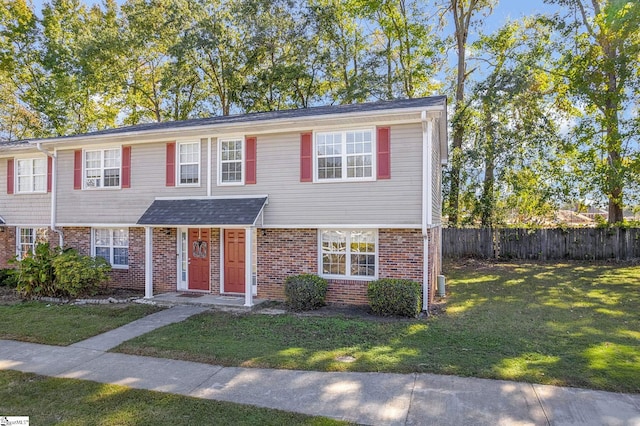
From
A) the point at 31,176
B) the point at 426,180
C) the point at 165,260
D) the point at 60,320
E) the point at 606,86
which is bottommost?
the point at 60,320

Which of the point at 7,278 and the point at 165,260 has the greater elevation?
the point at 165,260

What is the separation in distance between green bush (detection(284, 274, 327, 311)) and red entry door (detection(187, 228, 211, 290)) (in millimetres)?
3296

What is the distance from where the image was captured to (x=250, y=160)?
11414mm

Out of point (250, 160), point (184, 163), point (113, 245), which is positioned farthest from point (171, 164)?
point (113, 245)

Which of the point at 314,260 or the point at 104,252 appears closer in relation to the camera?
the point at 314,260

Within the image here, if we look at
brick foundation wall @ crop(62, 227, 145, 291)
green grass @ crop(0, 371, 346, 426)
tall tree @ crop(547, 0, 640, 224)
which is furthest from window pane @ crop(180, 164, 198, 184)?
tall tree @ crop(547, 0, 640, 224)

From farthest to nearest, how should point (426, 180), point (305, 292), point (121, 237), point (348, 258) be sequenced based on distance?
1. point (121, 237)
2. point (348, 258)
3. point (305, 292)
4. point (426, 180)

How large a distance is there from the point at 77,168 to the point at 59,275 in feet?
12.9

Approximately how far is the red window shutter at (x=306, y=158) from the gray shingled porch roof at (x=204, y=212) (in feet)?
4.44

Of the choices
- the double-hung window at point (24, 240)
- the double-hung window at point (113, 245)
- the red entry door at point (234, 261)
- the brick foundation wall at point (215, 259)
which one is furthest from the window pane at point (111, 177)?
the double-hung window at point (24, 240)

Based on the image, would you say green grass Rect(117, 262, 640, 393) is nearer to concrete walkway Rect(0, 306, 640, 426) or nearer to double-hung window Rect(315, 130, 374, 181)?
concrete walkway Rect(0, 306, 640, 426)

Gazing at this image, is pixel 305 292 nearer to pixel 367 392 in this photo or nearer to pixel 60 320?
pixel 367 392

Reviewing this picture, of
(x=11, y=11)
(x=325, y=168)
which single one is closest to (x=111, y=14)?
(x=11, y=11)

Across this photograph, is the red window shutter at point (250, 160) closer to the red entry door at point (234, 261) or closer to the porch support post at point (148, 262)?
the red entry door at point (234, 261)
